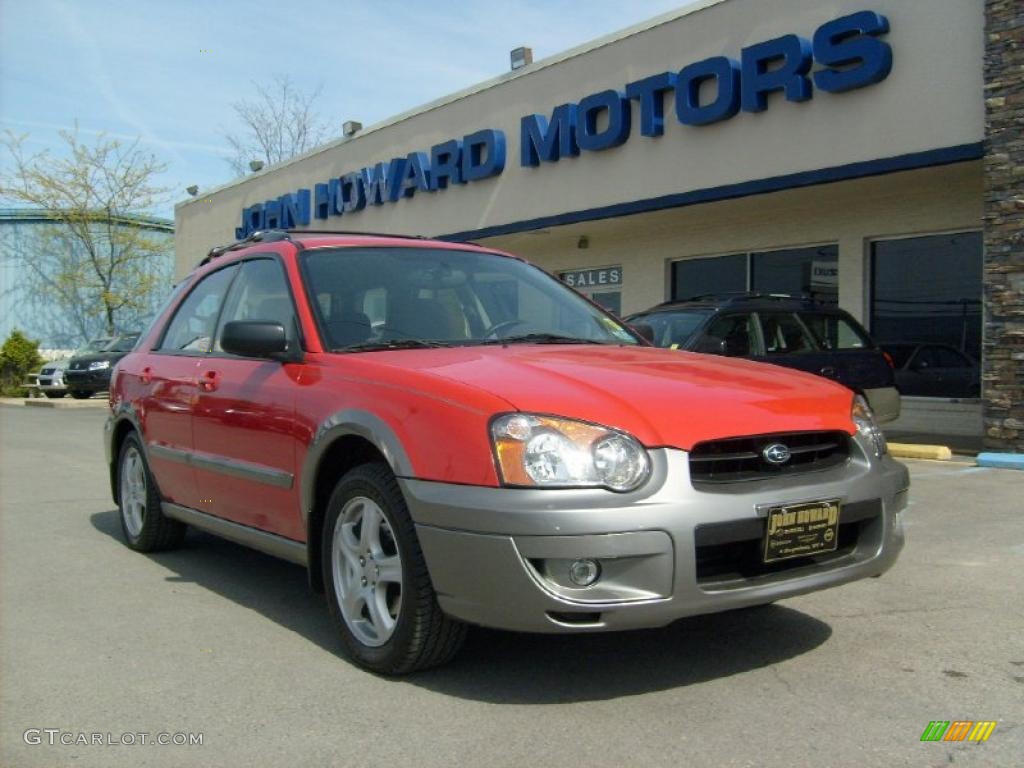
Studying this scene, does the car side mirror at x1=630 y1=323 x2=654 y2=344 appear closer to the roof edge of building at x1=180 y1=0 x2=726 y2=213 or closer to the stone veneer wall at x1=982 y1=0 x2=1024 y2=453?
the stone veneer wall at x1=982 y1=0 x2=1024 y2=453

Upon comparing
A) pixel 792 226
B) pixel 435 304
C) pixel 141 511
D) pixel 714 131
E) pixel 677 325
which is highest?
pixel 714 131

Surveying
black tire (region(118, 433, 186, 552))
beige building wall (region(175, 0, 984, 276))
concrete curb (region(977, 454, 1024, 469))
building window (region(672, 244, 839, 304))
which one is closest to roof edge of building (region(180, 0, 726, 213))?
beige building wall (region(175, 0, 984, 276))

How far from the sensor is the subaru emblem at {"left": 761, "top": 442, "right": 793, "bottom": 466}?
341 centimetres

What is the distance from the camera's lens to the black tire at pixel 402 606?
3.39m

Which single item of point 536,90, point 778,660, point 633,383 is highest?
point 536,90

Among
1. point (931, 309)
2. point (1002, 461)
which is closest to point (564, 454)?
point (1002, 461)

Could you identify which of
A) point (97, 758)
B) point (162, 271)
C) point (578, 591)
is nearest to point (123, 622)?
point (97, 758)

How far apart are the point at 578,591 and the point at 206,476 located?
8.09 feet

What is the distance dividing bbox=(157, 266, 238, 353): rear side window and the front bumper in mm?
2466

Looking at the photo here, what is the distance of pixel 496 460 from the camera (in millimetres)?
3186

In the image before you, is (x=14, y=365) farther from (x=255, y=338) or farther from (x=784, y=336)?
(x=255, y=338)

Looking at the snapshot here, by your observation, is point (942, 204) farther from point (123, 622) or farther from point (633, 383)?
point (123, 622)

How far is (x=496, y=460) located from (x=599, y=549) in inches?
16.9

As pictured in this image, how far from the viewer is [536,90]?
15938 mm
